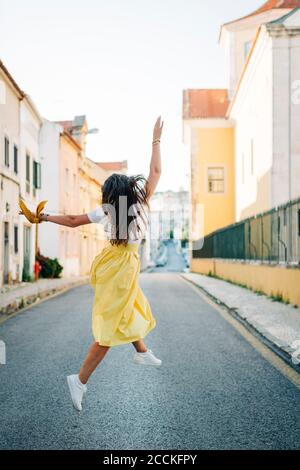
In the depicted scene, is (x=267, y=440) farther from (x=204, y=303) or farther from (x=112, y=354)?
(x=204, y=303)

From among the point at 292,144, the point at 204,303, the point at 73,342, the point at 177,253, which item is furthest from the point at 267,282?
the point at 177,253

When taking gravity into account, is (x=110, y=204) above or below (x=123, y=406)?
above

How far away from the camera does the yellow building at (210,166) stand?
126 feet

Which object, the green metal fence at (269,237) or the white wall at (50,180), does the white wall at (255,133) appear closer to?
the green metal fence at (269,237)

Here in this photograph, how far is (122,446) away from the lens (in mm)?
3500

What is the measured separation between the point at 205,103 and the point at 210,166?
5.04 meters

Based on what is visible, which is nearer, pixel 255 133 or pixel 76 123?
pixel 255 133

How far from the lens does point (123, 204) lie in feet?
13.0

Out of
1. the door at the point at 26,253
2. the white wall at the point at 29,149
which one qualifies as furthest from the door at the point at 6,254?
the door at the point at 26,253

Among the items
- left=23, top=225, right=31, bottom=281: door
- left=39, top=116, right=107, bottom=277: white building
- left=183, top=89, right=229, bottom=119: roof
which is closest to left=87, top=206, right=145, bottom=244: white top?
left=23, top=225, right=31, bottom=281: door

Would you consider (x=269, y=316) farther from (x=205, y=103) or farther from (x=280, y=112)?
(x=205, y=103)

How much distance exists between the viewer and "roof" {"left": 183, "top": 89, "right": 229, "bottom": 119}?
4000 centimetres

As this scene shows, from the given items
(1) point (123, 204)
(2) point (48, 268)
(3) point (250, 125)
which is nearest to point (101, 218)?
(1) point (123, 204)

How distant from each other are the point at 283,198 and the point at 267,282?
9.04 m
